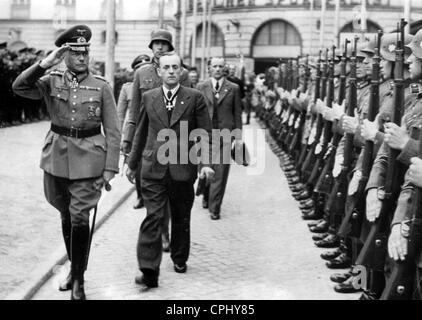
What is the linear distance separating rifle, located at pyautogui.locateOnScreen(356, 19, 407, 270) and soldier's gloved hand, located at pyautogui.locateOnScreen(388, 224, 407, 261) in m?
0.56

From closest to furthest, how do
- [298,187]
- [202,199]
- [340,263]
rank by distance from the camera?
[340,263] → [202,199] → [298,187]

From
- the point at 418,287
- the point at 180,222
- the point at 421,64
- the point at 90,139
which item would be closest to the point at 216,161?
the point at 180,222

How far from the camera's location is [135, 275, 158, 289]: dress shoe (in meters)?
6.14

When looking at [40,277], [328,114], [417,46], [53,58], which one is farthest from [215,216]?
[417,46]

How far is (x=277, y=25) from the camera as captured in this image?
4709cm

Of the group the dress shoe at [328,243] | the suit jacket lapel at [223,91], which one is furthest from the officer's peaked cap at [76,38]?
the suit jacket lapel at [223,91]

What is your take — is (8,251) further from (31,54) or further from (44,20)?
(44,20)

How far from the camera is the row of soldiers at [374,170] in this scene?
4.34m

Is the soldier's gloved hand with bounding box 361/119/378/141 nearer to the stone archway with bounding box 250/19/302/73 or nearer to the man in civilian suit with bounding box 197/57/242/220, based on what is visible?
the man in civilian suit with bounding box 197/57/242/220

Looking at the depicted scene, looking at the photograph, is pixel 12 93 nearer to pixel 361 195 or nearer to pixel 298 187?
pixel 298 187

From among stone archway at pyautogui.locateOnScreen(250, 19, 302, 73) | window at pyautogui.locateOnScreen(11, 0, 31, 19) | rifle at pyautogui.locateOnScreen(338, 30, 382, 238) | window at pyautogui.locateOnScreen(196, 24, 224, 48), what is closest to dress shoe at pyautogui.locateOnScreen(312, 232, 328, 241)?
rifle at pyautogui.locateOnScreen(338, 30, 382, 238)

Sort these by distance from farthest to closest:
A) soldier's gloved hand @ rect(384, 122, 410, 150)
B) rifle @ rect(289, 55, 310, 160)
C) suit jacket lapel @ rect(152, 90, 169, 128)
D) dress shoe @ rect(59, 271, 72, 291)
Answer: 1. rifle @ rect(289, 55, 310, 160)
2. suit jacket lapel @ rect(152, 90, 169, 128)
3. dress shoe @ rect(59, 271, 72, 291)
4. soldier's gloved hand @ rect(384, 122, 410, 150)

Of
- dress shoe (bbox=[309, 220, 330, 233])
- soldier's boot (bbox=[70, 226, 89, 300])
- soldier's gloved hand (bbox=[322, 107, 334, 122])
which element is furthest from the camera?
dress shoe (bbox=[309, 220, 330, 233])

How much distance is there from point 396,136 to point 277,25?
142 ft
